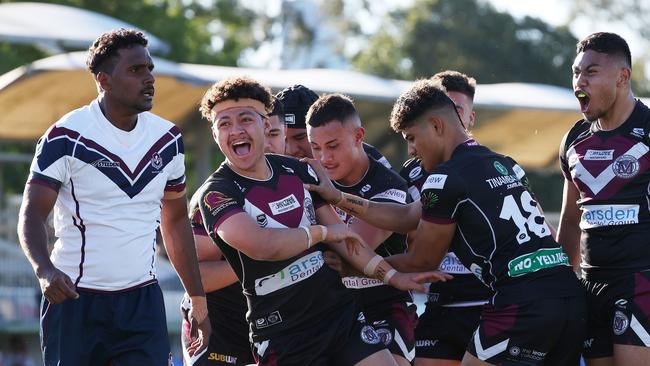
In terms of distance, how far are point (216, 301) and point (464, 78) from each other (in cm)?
255

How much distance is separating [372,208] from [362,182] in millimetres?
483

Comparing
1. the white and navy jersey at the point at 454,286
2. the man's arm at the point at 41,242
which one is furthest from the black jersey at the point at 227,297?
the man's arm at the point at 41,242

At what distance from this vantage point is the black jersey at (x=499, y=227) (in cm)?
717

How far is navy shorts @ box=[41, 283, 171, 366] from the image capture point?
23.8ft

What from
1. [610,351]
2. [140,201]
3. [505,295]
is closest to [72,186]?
[140,201]

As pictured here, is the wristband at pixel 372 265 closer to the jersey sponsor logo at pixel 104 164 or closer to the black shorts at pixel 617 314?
the black shorts at pixel 617 314

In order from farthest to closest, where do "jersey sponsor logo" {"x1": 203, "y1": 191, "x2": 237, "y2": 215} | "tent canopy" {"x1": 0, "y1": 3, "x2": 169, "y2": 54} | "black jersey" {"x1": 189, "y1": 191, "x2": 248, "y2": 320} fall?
1. "tent canopy" {"x1": 0, "y1": 3, "x2": 169, "y2": 54}
2. "black jersey" {"x1": 189, "y1": 191, "x2": 248, "y2": 320}
3. "jersey sponsor logo" {"x1": 203, "y1": 191, "x2": 237, "y2": 215}

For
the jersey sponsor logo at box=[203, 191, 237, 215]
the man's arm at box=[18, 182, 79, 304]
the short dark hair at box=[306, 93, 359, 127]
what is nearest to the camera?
the man's arm at box=[18, 182, 79, 304]

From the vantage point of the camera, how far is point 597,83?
763 centimetres

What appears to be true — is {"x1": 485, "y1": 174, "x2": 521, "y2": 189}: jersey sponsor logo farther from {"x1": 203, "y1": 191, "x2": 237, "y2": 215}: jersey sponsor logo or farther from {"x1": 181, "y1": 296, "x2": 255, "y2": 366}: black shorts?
{"x1": 181, "y1": 296, "x2": 255, "y2": 366}: black shorts

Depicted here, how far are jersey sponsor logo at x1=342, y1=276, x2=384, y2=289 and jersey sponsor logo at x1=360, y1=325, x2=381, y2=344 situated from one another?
780 mm

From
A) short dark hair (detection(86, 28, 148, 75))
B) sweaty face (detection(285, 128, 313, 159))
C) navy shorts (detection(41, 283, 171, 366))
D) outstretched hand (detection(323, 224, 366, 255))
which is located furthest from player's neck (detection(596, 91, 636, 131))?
navy shorts (detection(41, 283, 171, 366))

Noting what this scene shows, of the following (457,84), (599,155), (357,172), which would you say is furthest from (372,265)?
(457,84)

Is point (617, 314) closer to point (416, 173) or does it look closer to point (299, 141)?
point (416, 173)
